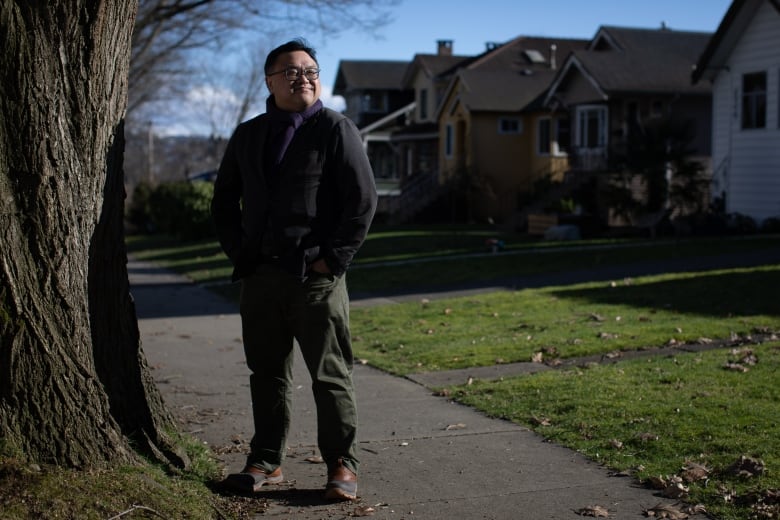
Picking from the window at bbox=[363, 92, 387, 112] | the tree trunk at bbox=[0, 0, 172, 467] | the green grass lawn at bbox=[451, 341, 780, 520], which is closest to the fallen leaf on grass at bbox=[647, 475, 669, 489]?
the green grass lawn at bbox=[451, 341, 780, 520]

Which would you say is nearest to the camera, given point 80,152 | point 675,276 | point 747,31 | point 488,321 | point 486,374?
point 80,152

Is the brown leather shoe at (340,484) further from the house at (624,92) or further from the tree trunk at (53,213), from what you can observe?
the house at (624,92)

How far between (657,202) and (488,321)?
13948mm

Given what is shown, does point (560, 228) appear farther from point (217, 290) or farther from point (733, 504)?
point (733, 504)

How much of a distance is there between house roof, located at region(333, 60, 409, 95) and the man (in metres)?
52.4

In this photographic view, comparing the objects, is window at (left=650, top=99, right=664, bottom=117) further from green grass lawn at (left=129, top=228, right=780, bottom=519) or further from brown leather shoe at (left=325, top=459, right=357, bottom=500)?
brown leather shoe at (left=325, top=459, right=357, bottom=500)

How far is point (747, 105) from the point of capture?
83.1 ft

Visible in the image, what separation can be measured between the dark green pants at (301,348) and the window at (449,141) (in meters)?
38.2

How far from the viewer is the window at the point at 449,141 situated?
43406 millimetres

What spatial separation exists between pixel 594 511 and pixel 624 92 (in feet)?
94.8

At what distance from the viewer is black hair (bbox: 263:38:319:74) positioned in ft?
17.1

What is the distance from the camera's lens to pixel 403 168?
5369cm

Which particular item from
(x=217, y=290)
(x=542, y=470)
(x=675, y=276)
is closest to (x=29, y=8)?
(x=542, y=470)

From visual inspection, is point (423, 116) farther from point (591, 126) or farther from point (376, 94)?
point (591, 126)
